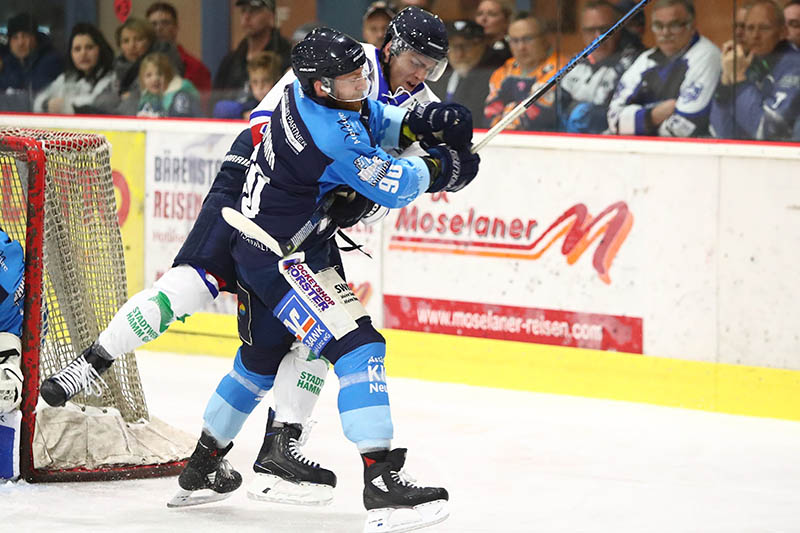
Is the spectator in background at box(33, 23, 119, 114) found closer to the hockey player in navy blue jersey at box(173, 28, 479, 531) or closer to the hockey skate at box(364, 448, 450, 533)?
the hockey player in navy blue jersey at box(173, 28, 479, 531)

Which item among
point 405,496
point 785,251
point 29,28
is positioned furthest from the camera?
point 29,28

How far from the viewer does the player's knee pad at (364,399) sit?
135 inches

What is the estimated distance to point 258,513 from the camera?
3.85m

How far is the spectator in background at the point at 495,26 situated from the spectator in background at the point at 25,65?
2.52m

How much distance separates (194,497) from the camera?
12.8 ft

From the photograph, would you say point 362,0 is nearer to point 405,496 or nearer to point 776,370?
point 776,370

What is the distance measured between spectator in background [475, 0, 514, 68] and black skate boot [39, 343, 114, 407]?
2763mm

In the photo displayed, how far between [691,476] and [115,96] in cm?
394

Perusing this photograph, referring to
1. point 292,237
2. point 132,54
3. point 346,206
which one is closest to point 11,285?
point 292,237

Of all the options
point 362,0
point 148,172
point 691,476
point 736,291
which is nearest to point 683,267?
point 736,291

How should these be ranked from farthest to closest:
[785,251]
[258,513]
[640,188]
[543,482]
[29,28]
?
[29,28]
[640,188]
[785,251]
[543,482]
[258,513]

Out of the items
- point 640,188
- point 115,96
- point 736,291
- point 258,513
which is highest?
point 115,96

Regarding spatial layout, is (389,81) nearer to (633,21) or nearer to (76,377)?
(76,377)

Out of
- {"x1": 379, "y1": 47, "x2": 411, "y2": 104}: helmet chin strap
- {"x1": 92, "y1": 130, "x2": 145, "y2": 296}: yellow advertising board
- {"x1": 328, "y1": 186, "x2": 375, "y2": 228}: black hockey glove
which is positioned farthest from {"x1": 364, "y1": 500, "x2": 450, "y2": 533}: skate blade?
{"x1": 92, "y1": 130, "x2": 145, "y2": 296}: yellow advertising board
